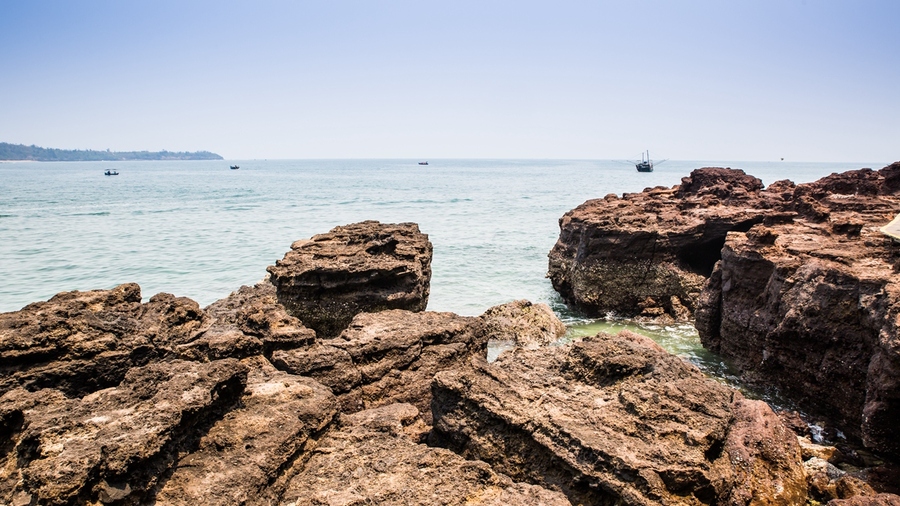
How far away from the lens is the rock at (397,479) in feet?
11.1

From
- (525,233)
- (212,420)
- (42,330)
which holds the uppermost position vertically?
(42,330)

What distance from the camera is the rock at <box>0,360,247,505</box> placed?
10.1 feet

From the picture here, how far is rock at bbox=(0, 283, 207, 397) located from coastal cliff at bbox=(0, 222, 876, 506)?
2 centimetres

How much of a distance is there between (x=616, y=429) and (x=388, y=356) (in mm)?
2543

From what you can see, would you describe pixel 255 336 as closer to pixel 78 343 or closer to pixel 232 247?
pixel 78 343

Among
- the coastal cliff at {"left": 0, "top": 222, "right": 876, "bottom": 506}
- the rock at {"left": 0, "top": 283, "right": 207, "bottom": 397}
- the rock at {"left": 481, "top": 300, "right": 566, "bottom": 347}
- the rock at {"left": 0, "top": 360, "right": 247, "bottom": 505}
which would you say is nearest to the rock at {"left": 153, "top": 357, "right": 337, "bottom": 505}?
the coastal cliff at {"left": 0, "top": 222, "right": 876, "bottom": 506}

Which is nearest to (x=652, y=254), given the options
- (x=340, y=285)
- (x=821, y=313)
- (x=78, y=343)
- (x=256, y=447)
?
(x=821, y=313)

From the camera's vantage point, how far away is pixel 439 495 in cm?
342

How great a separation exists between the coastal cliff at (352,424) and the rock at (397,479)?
0.5 inches

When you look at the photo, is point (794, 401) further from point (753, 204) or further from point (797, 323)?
point (753, 204)

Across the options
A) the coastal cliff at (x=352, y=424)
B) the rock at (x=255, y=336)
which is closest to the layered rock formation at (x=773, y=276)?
the coastal cliff at (x=352, y=424)

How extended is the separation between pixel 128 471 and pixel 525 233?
89.2 ft

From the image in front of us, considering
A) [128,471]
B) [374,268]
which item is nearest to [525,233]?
[374,268]

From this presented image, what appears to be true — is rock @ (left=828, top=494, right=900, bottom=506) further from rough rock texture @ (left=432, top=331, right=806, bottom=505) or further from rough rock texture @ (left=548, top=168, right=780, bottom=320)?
rough rock texture @ (left=548, top=168, right=780, bottom=320)
